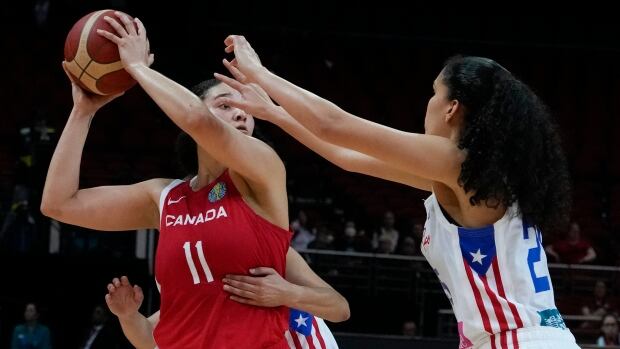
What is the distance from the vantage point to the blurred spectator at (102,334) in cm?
1070

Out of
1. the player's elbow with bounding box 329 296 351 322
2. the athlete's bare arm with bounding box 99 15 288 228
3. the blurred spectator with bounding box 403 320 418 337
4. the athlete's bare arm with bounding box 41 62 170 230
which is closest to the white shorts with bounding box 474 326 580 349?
the player's elbow with bounding box 329 296 351 322

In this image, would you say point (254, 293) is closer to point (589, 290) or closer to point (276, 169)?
point (276, 169)

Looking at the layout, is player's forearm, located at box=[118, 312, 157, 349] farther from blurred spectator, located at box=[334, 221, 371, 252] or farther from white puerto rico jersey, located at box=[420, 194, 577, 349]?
blurred spectator, located at box=[334, 221, 371, 252]

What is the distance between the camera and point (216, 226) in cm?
356

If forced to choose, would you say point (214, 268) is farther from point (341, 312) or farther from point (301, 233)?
point (301, 233)

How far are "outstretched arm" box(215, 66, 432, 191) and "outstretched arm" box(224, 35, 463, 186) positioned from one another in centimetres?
22

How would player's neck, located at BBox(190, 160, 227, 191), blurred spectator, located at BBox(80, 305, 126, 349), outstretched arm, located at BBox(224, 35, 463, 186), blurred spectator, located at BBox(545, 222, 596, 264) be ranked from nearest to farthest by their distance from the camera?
outstretched arm, located at BBox(224, 35, 463, 186)
player's neck, located at BBox(190, 160, 227, 191)
blurred spectator, located at BBox(80, 305, 126, 349)
blurred spectator, located at BBox(545, 222, 596, 264)

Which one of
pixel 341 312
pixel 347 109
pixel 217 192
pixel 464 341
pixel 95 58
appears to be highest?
pixel 347 109

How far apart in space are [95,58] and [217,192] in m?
0.64

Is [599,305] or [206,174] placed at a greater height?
[599,305]

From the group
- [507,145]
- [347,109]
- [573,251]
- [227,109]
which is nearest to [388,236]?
[573,251]

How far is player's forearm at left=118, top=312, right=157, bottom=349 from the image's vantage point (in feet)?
13.8

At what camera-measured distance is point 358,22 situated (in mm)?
17781

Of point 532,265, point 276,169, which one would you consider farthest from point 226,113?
point 532,265
